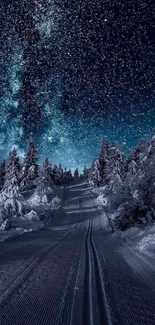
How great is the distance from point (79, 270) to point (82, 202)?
163 feet

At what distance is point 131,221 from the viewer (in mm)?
19078

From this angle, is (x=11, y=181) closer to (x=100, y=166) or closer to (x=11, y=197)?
(x=11, y=197)

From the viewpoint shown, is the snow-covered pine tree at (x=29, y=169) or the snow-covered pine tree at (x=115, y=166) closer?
the snow-covered pine tree at (x=115, y=166)

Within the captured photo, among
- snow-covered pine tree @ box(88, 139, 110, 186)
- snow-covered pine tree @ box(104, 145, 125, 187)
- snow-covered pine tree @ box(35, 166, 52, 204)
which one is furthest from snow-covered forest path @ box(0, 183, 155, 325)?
snow-covered pine tree @ box(88, 139, 110, 186)

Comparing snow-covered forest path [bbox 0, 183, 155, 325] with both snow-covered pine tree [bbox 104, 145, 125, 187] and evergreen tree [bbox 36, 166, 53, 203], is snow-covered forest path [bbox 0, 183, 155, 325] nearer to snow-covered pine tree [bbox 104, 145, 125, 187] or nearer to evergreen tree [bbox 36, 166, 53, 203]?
evergreen tree [bbox 36, 166, 53, 203]

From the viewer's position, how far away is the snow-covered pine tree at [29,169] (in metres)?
67.9

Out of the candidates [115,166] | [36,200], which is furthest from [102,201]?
[36,200]

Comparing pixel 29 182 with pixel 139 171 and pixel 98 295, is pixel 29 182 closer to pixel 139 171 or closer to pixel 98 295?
pixel 139 171

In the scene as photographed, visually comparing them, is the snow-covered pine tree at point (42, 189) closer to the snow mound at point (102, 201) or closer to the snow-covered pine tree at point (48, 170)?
the snow-covered pine tree at point (48, 170)

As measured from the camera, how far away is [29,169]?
68.8 m

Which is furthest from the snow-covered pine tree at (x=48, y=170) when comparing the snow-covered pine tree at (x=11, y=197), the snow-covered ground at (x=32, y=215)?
the snow-covered pine tree at (x=11, y=197)

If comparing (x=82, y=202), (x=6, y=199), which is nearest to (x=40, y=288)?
(x=6, y=199)

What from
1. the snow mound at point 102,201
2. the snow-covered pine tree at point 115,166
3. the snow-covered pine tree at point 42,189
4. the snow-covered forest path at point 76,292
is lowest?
the snow-covered forest path at point 76,292

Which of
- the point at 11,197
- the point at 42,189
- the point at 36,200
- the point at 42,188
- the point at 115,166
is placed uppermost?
the point at 115,166
